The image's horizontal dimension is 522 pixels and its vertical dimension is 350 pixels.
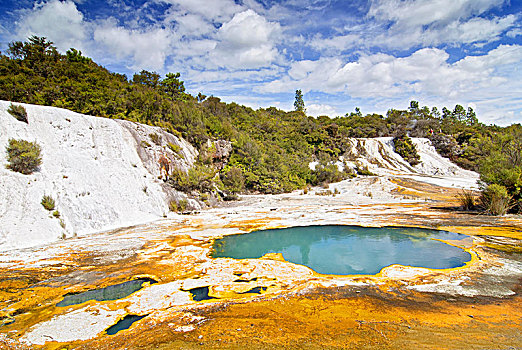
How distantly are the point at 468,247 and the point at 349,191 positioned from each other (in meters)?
14.7

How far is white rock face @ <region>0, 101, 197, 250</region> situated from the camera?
29.8 ft

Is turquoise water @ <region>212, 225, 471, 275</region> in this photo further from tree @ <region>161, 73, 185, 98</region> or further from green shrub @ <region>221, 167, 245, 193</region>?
tree @ <region>161, 73, 185, 98</region>

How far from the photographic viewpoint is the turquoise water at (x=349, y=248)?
675 centimetres

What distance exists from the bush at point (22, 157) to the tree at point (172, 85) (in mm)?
18686

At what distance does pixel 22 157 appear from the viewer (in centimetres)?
1016

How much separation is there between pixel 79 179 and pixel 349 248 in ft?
38.6

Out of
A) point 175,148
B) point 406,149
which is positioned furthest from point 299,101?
point 175,148

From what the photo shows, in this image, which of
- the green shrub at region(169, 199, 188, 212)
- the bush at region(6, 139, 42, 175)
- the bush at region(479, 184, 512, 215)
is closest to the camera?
the bush at region(6, 139, 42, 175)

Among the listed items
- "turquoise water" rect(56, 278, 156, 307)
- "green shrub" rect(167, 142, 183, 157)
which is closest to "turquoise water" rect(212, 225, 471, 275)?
"turquoise water" rect(56, 278, 156, 307)

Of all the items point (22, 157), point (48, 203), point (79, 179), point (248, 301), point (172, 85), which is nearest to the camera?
point (248, 301)

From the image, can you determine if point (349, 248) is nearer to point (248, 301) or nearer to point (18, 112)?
point (248, 301)

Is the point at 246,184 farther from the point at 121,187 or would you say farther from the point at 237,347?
the point at 237,347

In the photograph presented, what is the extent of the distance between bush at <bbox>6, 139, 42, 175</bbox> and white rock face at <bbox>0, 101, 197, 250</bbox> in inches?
8.8

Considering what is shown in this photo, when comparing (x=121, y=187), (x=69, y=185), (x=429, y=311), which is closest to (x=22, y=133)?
(x=69, y=185)
